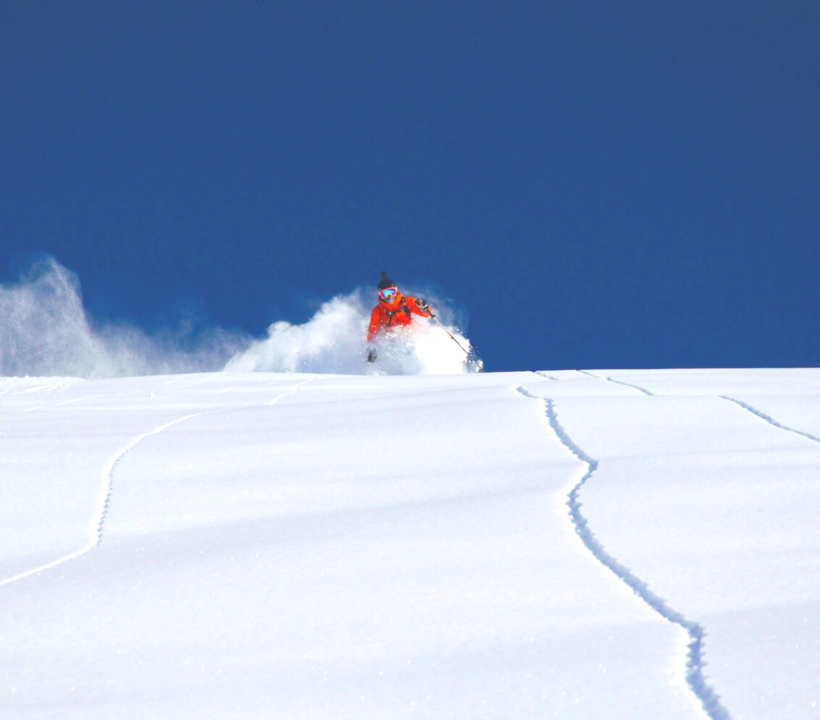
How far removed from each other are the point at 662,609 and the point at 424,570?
48 centimetres

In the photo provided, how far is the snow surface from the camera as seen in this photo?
122 centimetres

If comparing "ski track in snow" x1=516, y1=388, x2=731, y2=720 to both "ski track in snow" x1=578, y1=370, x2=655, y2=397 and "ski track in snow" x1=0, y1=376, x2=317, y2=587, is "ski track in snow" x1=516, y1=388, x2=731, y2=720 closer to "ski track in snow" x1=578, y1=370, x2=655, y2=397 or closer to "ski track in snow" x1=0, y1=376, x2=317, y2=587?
"ski track in snow" x1=0, y1=376, x2=317, y2=587

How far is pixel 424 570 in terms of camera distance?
1712mm

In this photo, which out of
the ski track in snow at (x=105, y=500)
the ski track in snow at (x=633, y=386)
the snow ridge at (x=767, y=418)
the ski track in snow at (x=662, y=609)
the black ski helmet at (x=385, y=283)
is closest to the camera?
the ski track in snow at (x=662, y=609)

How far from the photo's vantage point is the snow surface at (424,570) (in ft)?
3.99

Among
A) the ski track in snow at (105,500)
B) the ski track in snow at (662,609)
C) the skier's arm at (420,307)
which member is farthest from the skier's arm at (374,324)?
the ski track in snow at (662,609)

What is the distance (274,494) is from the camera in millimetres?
2502

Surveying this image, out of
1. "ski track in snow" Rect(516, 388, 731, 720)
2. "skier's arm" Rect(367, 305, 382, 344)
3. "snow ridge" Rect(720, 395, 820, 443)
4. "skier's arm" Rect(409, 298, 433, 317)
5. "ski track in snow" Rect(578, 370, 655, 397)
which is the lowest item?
"skier's arm" Rect(367, 305, 382, 344)

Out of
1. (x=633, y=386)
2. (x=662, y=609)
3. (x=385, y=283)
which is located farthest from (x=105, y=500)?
(x=385, y=283)

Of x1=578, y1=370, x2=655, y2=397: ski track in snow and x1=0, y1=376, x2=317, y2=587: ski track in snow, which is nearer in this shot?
x1=0, y1=376, x2=317, y2=587: ski track in snow

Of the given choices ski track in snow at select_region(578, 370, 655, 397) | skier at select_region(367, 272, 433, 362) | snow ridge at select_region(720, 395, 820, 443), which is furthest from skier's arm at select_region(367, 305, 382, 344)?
snow ridge at select_region(720, 395, 820, 443)

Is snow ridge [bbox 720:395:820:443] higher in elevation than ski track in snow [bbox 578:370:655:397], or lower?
higher

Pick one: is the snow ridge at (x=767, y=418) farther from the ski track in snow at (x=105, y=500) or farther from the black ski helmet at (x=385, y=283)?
the black ski helmet at (x=385, y=283)

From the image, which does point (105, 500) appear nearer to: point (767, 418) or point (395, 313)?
point (767, 418)
